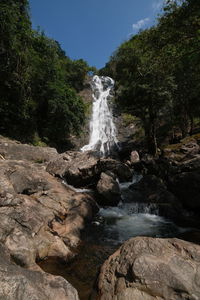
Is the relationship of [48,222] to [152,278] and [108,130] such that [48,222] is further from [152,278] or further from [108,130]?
[108,130]

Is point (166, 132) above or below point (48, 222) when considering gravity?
above

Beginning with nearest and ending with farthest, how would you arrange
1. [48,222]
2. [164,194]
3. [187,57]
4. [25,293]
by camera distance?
[25,293], [48,222], [187,57], [164,194]

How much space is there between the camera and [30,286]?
2.93m

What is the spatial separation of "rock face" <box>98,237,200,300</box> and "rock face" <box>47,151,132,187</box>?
797cm

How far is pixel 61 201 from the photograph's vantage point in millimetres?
7809

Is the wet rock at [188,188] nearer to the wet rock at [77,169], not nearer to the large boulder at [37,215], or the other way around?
the large boulder at [37,215]

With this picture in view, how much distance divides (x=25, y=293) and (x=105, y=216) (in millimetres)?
6366

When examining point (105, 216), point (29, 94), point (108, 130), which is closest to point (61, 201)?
point (105, 216)

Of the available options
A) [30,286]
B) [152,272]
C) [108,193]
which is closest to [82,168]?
[108,193]

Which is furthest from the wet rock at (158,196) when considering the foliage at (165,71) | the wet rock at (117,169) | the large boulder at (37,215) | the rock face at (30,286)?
the rock face at (30,286)

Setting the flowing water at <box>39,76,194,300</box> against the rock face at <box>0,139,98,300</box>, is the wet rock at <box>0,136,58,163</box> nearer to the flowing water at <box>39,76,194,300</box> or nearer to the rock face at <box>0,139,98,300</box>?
the rock face at <box>0,139,98,300</box>

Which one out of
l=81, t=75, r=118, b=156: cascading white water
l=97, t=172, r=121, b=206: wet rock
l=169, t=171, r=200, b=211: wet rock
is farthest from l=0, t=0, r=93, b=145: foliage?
l=169, t=171, r=200, b=211: wet rock

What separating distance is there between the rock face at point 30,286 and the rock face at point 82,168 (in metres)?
8.44

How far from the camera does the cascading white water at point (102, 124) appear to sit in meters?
25.9
